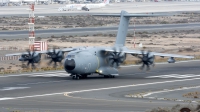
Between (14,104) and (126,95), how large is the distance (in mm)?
8523

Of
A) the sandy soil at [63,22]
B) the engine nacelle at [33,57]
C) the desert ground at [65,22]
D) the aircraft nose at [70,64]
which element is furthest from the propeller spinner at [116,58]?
the sandy soil at [63,22]

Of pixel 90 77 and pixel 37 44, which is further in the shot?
pixel 37 44

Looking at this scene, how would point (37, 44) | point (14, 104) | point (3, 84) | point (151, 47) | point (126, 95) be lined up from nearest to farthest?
1. point (14, 104)
2. point (126, 95)
3. point (3, 84)
4. point (37, 44)
5. point (151, 47)

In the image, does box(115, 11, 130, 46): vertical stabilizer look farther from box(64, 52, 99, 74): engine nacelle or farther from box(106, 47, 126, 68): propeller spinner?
box(64, 52, 99, 74): engine nacelle

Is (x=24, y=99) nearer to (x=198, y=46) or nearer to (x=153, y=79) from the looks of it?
(x=153, y=79)

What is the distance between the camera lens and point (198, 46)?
78938 millimetres

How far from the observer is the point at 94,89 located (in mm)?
38438

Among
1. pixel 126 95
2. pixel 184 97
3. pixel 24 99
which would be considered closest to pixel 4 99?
pixel 24 99

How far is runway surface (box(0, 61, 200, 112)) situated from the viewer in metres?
29.2

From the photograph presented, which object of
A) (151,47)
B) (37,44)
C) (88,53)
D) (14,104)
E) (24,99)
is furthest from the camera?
(151,47)

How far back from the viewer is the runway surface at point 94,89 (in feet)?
95.8

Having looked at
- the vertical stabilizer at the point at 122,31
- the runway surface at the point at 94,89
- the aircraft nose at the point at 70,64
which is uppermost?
the vertical stabilizer at the point at 122,31

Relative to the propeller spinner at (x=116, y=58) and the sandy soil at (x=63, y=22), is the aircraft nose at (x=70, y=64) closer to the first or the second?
the propeller spinner at (x=116, y=58)

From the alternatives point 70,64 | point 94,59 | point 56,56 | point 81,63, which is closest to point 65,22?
point 56,56
